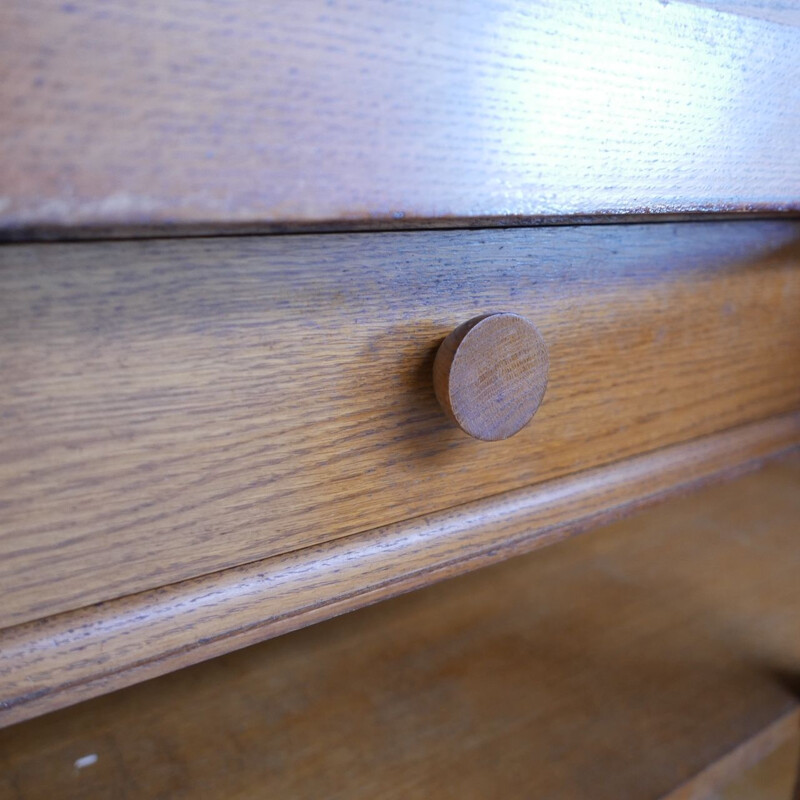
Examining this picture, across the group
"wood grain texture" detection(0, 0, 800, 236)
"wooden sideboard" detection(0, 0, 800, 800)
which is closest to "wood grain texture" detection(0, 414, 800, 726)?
"wooden sideboard" detection(0, 0, 800, 800)

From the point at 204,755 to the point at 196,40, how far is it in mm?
410

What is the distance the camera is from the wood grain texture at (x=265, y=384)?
219mm

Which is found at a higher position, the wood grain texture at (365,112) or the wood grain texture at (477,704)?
the wood grain texture at (365,112)

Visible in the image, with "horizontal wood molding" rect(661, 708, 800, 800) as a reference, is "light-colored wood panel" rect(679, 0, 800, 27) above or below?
above

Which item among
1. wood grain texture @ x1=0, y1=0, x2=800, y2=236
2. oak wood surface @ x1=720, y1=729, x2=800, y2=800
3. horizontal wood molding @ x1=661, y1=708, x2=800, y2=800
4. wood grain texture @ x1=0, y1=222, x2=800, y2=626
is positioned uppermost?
wood grain texture @ x1=0, y1=0, x2=800, y2=236

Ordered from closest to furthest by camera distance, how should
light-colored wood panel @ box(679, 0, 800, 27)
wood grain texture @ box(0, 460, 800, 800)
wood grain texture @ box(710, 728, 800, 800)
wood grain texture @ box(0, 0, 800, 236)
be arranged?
wood grain texture @ box(0, 0, 800, 236)
light-colored wood panel @ box(679, 0, 800, 27)
wood grain texture @ box(0, 460, 800, 800)
wood grain texture @ box(710, 728, 800, 800)

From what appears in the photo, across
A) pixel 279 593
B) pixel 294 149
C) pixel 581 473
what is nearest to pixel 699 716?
pixel 581 473

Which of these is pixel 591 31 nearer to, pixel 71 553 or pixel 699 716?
pixel 71 553

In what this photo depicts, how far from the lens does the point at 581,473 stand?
35cm

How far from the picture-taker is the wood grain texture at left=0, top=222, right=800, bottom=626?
0.22 metres

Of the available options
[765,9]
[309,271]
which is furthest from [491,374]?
[765,9]

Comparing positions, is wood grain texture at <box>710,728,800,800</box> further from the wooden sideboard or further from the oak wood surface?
the wooden sideboard

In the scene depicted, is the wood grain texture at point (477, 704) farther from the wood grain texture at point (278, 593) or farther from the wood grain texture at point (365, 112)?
the wood grain texture at point (365, 112)

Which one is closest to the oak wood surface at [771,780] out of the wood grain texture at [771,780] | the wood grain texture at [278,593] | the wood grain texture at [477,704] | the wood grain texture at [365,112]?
the wood grain texture at [771,780]
